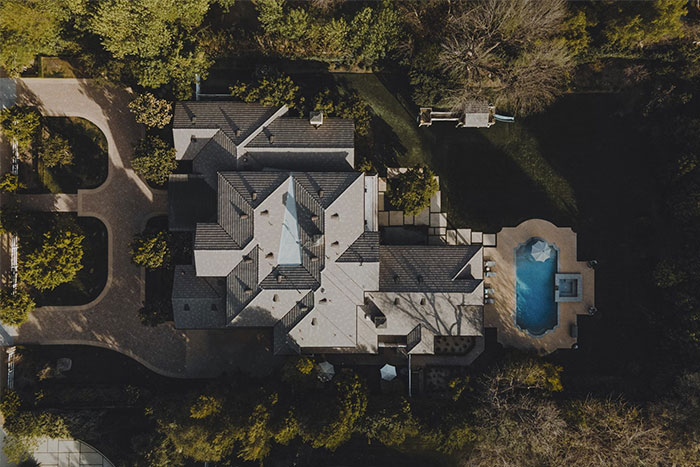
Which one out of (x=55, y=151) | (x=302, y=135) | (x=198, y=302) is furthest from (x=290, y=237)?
(x=55, y=151)

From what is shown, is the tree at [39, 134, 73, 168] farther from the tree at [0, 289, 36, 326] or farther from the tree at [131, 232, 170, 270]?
the tree at [0, 289, 36, 326]

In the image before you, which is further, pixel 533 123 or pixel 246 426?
pixel 533 123

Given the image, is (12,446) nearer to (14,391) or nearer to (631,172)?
(14,391)

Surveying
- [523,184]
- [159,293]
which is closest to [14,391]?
[159,293]

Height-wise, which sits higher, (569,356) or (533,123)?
(533,123)

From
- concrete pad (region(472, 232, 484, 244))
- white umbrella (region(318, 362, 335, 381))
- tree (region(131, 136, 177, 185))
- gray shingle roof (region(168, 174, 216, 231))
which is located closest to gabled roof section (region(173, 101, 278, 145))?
tree (region(131, 136, 177, 185))
